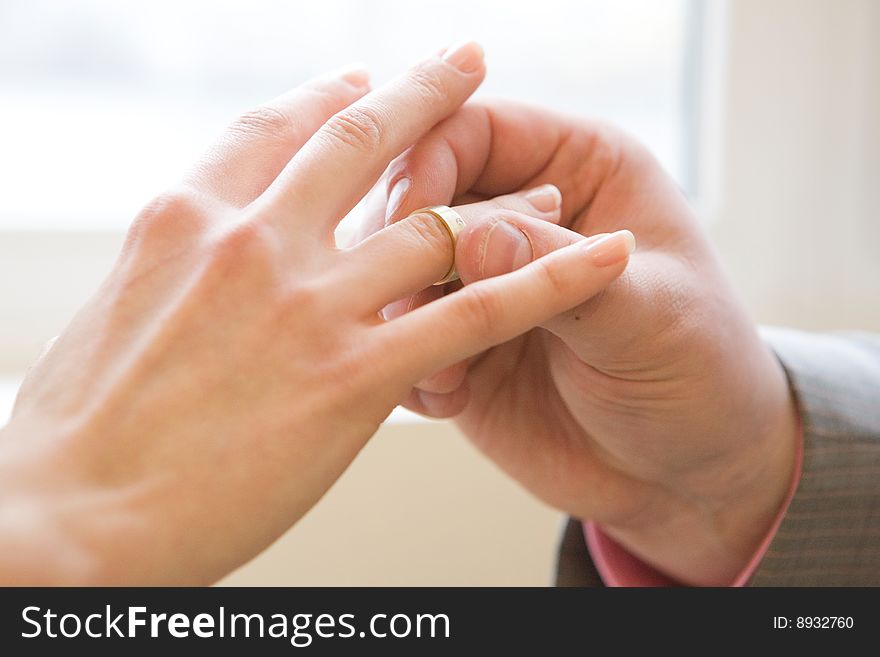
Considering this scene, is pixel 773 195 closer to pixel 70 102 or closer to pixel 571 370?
pixel 571 370

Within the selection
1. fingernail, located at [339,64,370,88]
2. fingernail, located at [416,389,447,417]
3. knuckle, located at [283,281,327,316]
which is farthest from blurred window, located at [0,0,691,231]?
knuckle, located at [283,281,327,316]

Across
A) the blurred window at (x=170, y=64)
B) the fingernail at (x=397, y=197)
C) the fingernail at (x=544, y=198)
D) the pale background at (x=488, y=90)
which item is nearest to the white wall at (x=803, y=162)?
the pale background at (x=488, y=90)

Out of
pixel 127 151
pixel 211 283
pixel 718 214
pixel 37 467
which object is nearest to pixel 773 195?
pixel 718 214

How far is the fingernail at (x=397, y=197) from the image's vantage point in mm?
667

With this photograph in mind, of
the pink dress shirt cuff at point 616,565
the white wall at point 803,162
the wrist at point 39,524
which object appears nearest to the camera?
the wrist at point 39,524

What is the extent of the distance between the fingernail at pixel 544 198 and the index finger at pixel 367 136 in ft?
0.31

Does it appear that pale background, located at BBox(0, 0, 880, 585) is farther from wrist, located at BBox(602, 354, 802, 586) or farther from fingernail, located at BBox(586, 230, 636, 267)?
fingernail, located at BBox(586, 230, 636, 267)

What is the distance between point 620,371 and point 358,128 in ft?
0.93

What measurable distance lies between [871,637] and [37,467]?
0.60 metres

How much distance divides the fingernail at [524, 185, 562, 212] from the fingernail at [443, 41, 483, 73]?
110mm

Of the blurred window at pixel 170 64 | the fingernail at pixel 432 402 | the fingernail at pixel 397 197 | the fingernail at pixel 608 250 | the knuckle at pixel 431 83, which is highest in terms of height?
the blurred window at pixel 170 64

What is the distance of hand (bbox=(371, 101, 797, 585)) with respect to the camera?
0.67 m

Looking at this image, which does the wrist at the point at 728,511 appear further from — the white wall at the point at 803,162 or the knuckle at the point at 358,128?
the white wall at the point at 803,162

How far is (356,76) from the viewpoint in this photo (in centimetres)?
73
